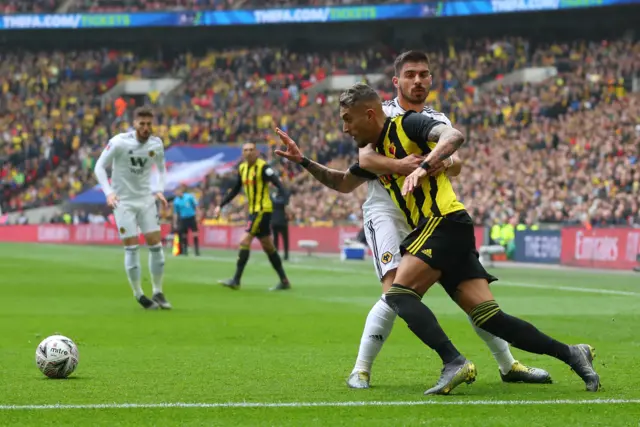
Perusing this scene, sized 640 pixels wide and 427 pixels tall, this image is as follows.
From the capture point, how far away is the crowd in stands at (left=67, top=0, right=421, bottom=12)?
58.2 m

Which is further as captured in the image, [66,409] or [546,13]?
[546,13]

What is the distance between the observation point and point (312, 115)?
176 feet

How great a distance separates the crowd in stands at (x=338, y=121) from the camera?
37719mm

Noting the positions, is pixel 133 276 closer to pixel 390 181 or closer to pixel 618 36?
pixel 390 181

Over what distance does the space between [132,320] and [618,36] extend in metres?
40.9

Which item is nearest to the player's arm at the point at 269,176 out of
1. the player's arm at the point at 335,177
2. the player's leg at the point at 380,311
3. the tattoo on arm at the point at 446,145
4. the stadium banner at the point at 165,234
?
the player's arm at the point at 335,177

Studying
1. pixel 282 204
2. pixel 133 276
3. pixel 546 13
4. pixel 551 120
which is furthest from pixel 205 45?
pixel 133 276

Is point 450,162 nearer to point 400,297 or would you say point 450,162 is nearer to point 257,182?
point 400,297

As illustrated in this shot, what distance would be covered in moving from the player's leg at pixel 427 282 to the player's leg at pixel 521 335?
0.28 meters

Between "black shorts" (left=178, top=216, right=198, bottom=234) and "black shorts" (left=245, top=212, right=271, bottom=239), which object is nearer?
"black shorts" (left=245, top=212, right=271, bottom=239)

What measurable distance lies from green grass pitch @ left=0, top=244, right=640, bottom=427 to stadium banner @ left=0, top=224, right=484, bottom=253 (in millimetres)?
17809

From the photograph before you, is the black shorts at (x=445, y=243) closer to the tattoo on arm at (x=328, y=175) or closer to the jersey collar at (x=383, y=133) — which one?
the jersey collar at (x=383, y=133)

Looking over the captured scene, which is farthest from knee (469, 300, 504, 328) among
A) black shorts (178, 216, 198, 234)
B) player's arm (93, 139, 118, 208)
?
black shorts (178, 216, 198, 234)

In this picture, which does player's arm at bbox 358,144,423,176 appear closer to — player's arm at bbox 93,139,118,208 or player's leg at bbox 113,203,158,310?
player's arm at bbox 93,139,118,208
